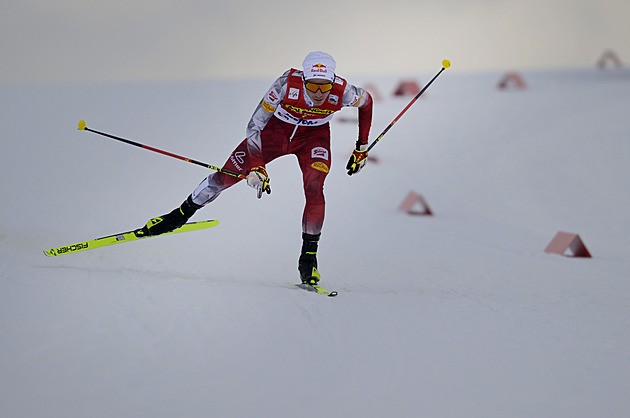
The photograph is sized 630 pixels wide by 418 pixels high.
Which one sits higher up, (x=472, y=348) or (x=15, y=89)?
(x=15, y=89)

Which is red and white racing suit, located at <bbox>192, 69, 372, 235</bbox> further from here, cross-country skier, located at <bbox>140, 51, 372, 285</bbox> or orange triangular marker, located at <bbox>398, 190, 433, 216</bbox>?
orange triangular marker, located at <bbox>398, 190, 433, 216</bbox>

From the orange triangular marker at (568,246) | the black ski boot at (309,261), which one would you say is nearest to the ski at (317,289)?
the black ski boot at (309,261)

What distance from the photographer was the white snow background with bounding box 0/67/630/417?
2.38 metres

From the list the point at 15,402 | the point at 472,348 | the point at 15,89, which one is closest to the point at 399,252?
the point at 472,348

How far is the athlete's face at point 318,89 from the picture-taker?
3590 mm

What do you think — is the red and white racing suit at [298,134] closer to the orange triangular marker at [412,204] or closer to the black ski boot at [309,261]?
the black ski boot at [309,261]

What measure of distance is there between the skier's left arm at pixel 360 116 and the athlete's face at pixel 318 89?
0.17 metres

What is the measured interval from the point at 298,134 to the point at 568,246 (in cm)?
295

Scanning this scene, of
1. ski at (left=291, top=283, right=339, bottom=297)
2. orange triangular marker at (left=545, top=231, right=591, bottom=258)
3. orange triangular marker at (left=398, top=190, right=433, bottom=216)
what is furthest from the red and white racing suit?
orange triangular marker at (left=398, top=190, right=433, bottom=216)

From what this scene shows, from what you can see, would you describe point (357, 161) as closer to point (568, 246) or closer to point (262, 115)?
point (262, 115)

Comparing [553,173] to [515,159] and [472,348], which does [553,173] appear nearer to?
[515,159]

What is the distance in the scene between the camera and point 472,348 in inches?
113

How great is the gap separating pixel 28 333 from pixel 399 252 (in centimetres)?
334

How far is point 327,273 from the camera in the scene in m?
4.50
